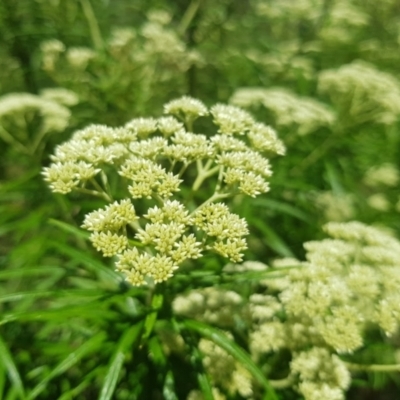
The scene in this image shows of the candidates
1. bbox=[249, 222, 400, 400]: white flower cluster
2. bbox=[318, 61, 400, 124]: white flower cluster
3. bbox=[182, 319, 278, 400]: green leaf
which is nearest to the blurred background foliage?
bbox=[318, 61, 400, 124]: white flower cluster

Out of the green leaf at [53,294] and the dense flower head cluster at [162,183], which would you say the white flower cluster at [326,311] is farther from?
the green leaf at [53,294]

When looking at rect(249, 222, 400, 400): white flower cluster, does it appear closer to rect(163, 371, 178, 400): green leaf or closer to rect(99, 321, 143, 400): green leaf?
rect(163, 371, 178, 400): green leaf

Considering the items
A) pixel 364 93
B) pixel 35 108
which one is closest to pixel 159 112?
pixel 35 108

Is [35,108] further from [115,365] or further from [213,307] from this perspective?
[115,365]

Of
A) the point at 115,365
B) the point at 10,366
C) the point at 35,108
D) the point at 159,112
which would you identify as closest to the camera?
the point at 115,365

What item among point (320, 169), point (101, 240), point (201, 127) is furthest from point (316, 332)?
point (201, 127)

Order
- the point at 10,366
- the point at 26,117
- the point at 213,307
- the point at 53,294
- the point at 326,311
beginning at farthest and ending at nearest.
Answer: the point at 26,117
the point at 213,307
the point at 326,311
the point at 10,366
the point at 53,294
